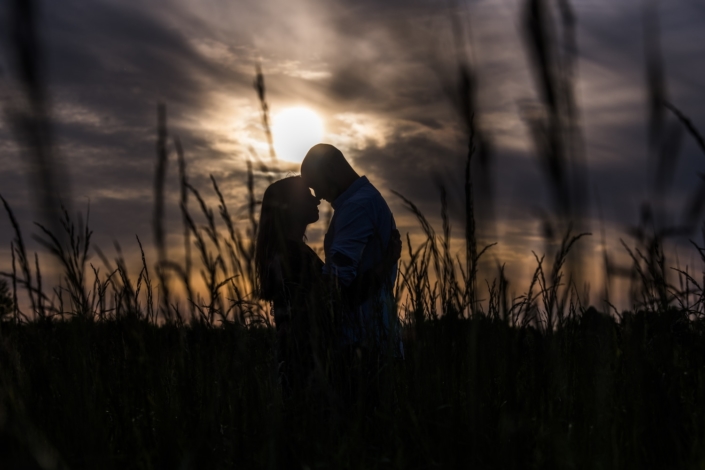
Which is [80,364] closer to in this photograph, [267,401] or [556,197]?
[267,401]

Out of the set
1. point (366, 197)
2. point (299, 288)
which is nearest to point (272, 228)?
point (366, 197)

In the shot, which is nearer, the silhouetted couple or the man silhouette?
the silhouetted couple

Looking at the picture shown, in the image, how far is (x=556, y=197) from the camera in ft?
4.66

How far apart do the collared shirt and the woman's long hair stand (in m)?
0.25

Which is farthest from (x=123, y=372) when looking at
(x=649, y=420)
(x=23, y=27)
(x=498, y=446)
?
(x=649, y=420)

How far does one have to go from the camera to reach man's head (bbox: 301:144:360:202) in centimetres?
319

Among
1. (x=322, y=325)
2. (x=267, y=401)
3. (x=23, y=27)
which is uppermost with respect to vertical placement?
(x=23, y=27)

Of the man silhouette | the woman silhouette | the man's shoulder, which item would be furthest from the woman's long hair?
the man's shoulder

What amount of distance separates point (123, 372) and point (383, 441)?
1047 mm

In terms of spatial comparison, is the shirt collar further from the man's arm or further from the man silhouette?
the man's arm

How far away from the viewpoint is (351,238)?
9.11 ft

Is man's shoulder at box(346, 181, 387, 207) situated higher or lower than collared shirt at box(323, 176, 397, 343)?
higher

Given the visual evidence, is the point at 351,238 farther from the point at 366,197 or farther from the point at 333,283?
the point at 333,283

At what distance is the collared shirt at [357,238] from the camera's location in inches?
88.5
